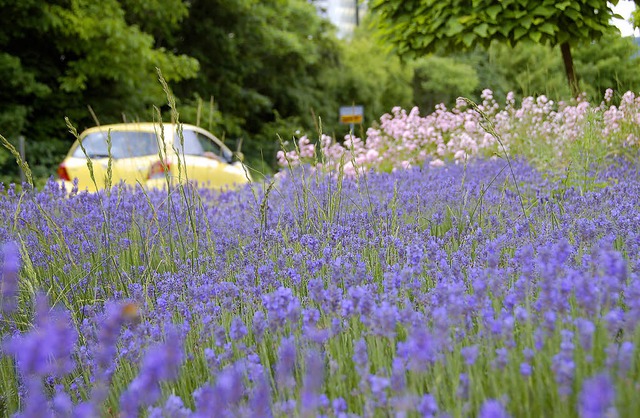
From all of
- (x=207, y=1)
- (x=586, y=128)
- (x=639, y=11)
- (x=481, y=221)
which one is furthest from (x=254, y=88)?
(x=481, y=221)

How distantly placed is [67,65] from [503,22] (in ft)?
36.6

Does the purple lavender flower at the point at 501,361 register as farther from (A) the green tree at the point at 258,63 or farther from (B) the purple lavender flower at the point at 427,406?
(A) the green tree at the point at 258,63

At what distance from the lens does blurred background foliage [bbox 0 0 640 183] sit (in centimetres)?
1428

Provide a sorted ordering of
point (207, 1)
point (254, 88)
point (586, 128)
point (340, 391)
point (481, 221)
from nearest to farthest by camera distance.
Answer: point (340, 391) < point (481, 221) < point (586, 128) < point (207, 1) < point (254, 88)

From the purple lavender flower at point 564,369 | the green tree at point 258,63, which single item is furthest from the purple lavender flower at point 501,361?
the green tree at point 258,63

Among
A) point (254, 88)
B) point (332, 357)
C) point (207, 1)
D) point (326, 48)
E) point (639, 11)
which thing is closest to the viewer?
point (332, 357)

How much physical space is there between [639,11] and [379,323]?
9.80m

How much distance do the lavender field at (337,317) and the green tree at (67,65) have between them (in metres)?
10.6

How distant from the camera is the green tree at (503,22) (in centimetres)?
888

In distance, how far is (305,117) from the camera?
2597 cm

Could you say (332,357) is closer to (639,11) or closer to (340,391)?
(340,391)

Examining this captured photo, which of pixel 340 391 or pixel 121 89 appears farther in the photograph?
pixel 121 89

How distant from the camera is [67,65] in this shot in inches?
643

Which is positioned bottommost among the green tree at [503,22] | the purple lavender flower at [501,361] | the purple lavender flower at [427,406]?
the purple lavender flower at [427,406]
